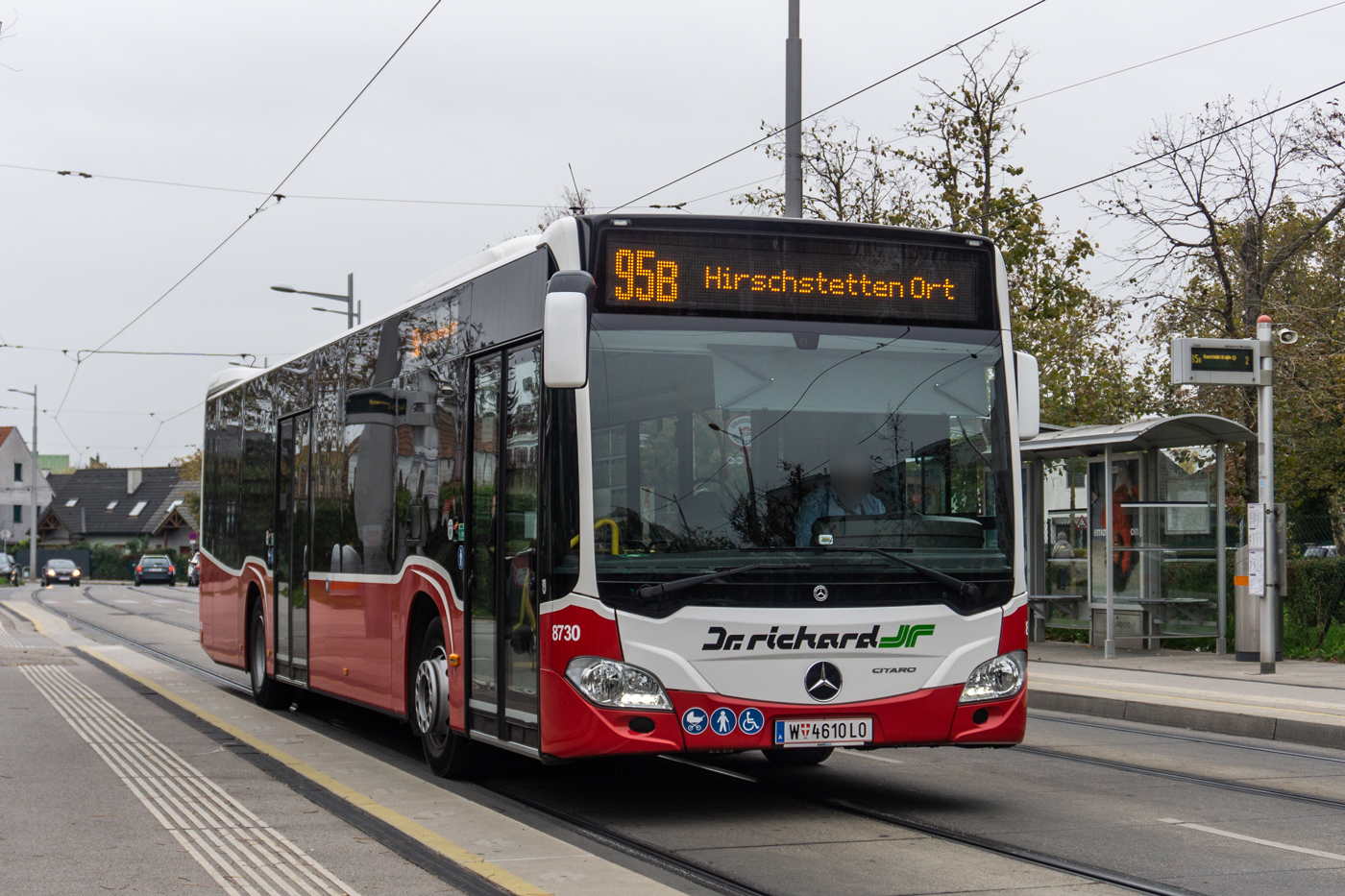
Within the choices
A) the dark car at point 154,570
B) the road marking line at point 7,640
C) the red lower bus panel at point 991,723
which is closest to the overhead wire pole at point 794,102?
the red lower bus panel at point 991,723

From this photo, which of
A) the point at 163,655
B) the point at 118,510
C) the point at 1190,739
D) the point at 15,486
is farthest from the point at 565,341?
the point at 118,510

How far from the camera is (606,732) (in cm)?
724

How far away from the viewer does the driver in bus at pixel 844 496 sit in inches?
296

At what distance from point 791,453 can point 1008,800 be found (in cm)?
253

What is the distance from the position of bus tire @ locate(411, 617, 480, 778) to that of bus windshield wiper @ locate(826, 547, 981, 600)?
2785mm

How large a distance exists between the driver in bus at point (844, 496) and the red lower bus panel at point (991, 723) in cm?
110

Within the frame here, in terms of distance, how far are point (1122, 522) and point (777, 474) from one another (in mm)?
12463

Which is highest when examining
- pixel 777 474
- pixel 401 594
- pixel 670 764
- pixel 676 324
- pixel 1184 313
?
pixel 1184 313

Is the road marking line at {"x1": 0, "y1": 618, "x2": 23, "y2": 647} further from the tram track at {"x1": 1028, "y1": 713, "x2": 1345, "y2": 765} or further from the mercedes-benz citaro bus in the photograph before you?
the mercedes-benz citaro bus

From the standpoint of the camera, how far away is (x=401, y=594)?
9891 mm

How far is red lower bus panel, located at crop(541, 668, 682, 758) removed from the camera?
7.24 m

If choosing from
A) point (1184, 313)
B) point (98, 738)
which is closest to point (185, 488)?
point (1184, 313)

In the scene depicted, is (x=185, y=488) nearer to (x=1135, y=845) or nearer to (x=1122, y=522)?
(x=1122, y=522)

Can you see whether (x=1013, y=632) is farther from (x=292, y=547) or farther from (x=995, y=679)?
(x=292, y=547)
